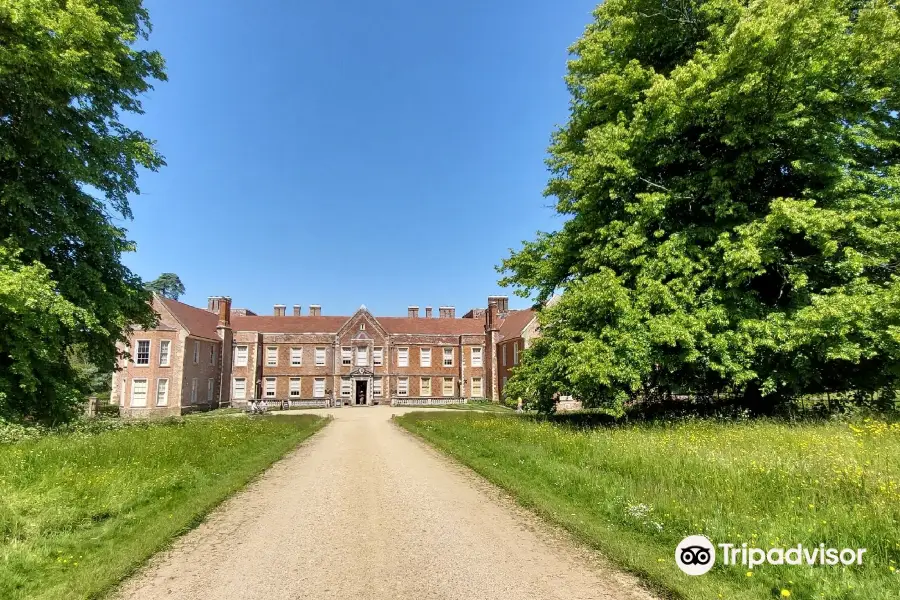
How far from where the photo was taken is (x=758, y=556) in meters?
5.31

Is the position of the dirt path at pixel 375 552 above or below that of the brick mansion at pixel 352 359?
below

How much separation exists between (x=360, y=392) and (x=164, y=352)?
20.1 meters

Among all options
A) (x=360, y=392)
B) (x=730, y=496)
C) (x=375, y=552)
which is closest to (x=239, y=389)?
(x=360, y=392)

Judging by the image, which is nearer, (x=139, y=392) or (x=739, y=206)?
(x=739, y=206)

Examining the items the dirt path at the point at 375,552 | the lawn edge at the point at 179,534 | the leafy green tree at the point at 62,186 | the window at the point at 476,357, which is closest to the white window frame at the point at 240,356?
the window at the point at 476,357

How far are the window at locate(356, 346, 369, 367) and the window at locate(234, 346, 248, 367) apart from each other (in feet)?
39.5

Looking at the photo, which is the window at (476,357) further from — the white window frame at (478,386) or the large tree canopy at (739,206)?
the large tree canopy at (739,206)

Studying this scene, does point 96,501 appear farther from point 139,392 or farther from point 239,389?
point 239,389

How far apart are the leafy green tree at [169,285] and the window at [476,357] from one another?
53.9 metres

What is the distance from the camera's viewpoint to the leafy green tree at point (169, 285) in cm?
8006

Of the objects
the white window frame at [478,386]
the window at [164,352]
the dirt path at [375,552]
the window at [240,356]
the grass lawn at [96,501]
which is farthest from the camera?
the white window frame at [478,386]

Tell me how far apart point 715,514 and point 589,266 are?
11.9 meters

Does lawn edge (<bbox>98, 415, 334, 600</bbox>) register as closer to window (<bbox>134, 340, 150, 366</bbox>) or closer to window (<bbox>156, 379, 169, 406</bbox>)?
window (<bbox>156, 379, 169, 406</bbox>)

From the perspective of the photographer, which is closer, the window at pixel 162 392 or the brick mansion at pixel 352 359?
the window at pixel 162 392
